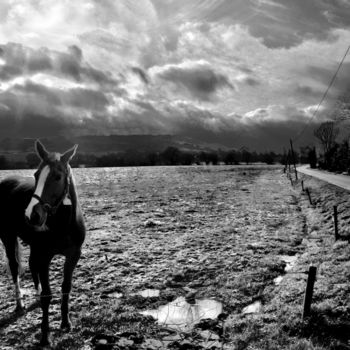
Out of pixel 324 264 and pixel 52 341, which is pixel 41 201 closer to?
pixel 52 341

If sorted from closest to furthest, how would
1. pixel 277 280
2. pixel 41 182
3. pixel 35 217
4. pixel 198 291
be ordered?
pixel 35 217
pixel 41 182
pixel 198 291
pixel 277 280

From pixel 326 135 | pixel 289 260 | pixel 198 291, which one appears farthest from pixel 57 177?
pixel 326 135

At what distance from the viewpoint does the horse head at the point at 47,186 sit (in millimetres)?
5516

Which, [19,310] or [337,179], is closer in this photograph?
[19,310]

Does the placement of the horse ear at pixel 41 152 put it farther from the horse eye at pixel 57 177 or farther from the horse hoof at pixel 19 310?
the horse hoof at pixel 19 310

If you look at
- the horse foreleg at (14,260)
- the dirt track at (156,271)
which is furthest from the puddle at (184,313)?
the horse foreleg at (14,260)

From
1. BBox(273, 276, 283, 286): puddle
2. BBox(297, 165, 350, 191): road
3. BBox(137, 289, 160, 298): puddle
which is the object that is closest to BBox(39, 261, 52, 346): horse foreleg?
BBox(137, 289, 160, 298): puddle

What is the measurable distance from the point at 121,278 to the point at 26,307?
3092mm

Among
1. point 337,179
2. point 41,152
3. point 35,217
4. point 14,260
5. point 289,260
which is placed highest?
point 41,152

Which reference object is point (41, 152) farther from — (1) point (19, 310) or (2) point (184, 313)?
(2) point (184, 313)

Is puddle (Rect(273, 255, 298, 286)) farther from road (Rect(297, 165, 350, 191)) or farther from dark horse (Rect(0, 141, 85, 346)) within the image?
road (Rect(297, 165, 350, 191))

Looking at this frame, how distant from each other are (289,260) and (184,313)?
6064 millimetres

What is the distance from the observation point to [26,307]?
806cm

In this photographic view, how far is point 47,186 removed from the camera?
579 cm
